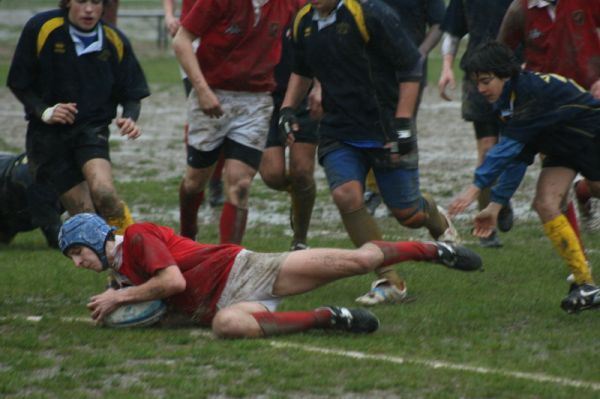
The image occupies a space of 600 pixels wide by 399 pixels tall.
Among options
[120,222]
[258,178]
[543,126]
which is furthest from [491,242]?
[258,178]

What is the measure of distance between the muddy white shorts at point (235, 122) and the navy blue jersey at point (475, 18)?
5.80ft

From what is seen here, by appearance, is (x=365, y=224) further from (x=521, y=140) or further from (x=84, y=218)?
(x=84, y=218)

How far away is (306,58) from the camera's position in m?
8.51

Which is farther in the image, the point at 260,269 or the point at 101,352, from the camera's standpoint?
the point at 260,269

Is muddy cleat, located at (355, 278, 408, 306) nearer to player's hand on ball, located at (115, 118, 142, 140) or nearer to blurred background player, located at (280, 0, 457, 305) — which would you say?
blurred background player, located at (280, 0, 457, 305)

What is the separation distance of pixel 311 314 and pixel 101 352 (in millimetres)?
1098

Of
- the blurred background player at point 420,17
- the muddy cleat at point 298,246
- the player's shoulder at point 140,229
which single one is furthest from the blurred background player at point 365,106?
the blurred background player at point 420,17

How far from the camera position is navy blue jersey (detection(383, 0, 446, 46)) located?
1125 centimetres

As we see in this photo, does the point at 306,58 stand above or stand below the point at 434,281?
above

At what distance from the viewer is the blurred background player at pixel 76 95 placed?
8.66 metres

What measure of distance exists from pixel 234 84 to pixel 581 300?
9.58 feet

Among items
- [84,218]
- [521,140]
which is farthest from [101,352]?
[521,140]

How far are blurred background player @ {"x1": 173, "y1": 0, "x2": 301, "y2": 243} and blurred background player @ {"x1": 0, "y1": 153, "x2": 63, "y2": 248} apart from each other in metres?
1.48

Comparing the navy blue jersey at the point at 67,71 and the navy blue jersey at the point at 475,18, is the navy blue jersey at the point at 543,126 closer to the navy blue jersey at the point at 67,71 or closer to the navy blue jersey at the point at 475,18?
the navy blue jersey at the point at 475,18
